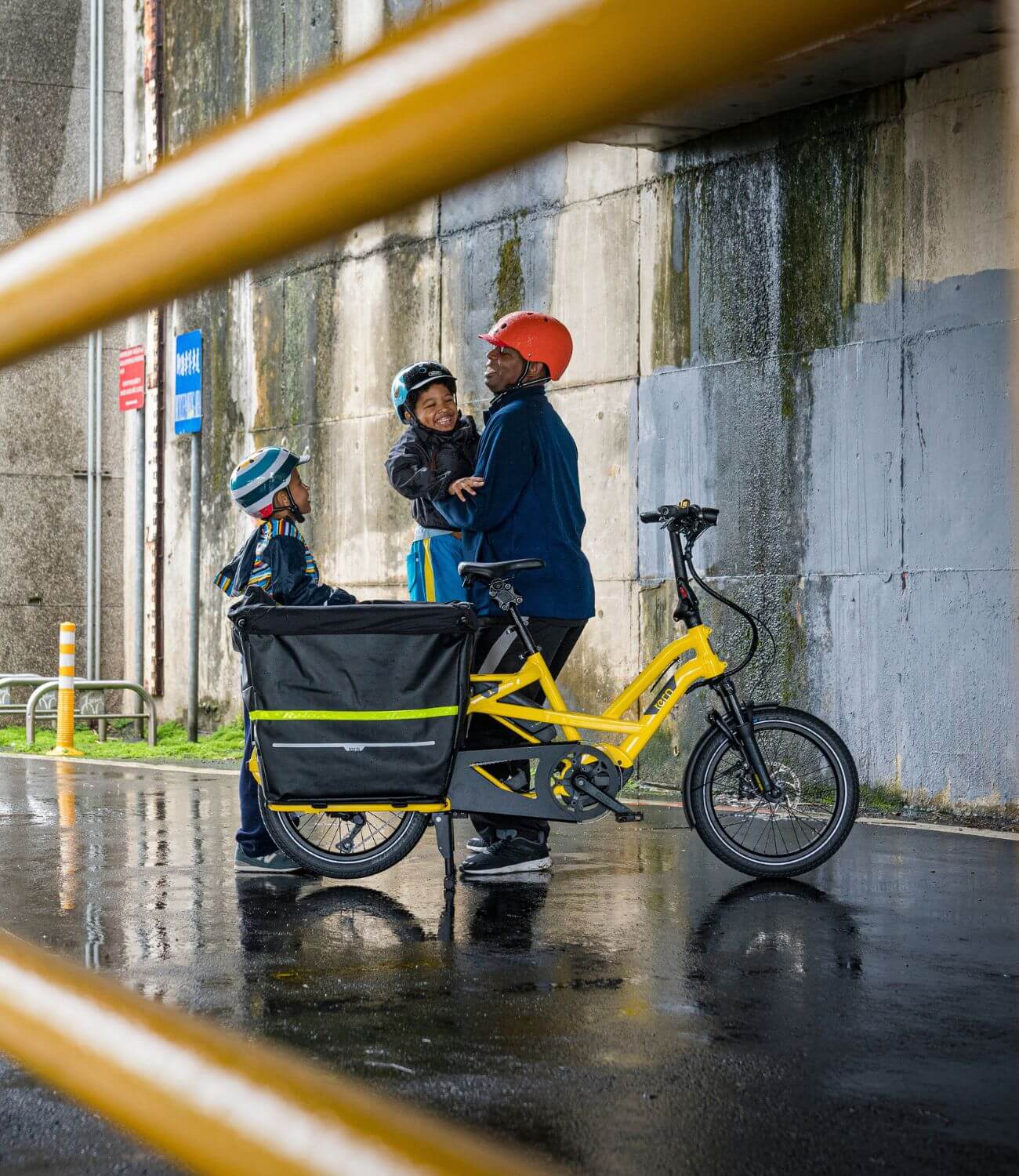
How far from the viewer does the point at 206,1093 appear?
0.68 m

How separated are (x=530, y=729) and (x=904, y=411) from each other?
3.27 metres

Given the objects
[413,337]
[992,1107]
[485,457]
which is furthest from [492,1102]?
[413,337]

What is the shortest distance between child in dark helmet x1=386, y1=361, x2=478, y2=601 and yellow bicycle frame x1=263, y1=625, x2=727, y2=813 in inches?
35.8

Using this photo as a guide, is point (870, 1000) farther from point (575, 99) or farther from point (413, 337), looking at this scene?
point (413, 337)

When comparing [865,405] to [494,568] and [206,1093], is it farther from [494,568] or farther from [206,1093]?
[206,1093]

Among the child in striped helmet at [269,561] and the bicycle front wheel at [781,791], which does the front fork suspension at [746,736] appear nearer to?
the bicycle front wheel at [781,791]

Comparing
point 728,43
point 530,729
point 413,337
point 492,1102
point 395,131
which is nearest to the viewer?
point 728,43

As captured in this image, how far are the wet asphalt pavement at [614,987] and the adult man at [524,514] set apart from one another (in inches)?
10.4

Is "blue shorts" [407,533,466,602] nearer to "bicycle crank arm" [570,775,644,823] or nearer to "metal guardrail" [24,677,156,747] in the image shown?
"bicycle crank arm" [570,775,644,823]

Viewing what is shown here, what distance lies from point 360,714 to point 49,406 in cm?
1166

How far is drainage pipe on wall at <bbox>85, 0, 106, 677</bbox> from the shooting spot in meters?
16.2

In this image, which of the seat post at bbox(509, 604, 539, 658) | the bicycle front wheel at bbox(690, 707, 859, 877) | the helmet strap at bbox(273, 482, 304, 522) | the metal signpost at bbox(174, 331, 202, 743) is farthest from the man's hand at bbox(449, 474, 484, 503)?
the metal signpost at bbox(174, 331, 202, 743)

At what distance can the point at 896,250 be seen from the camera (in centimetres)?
869

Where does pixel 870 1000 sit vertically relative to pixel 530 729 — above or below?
below
